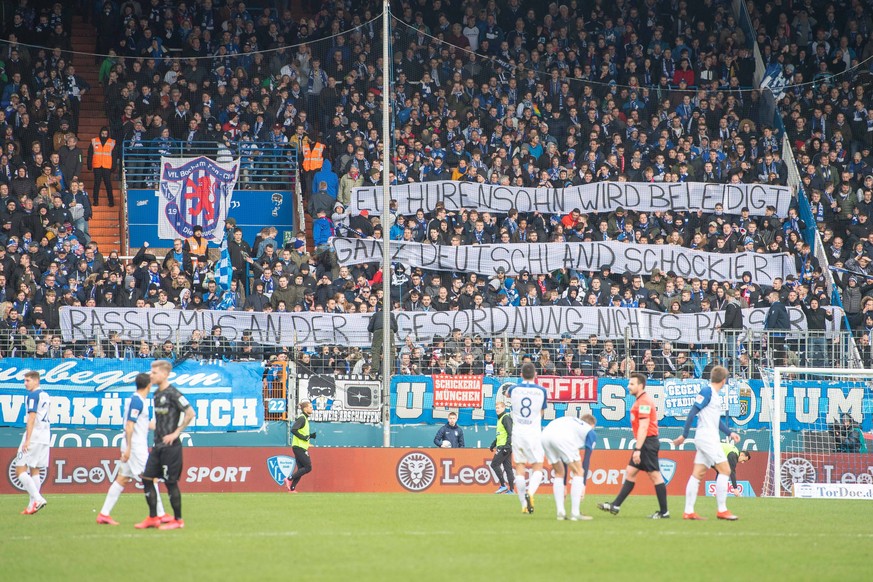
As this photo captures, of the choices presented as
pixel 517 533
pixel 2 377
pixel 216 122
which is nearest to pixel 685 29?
pixel 216 122

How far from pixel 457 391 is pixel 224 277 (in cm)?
682

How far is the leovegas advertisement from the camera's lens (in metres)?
23.3

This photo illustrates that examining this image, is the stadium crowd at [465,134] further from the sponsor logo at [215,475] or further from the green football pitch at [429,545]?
the green football pitch at [429,545]

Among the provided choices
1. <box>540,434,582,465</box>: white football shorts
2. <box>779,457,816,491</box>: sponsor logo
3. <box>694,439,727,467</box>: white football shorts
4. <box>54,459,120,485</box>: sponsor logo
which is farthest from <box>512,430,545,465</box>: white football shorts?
<box>54,459,120,485</box>: sponsor logo

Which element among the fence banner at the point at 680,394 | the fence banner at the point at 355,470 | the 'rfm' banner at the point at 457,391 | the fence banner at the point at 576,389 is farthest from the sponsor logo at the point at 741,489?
the 'rfm' banner at the point at 457,391

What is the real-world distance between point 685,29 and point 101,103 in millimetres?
17759

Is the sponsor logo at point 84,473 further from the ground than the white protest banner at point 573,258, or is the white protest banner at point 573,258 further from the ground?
the white protest banner at point 573,258

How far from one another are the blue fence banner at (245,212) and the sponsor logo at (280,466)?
9383 mm

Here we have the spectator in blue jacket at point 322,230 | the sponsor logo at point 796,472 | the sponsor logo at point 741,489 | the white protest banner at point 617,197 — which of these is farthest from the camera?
the white protest banner at point 617,197

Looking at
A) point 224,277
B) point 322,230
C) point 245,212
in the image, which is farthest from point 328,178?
point 224,277

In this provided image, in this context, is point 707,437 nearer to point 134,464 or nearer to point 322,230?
point 134,464

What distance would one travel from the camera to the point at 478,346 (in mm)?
25531

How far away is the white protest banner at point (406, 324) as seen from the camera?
26.1 meters

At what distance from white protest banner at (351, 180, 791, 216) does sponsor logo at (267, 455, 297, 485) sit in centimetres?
969
